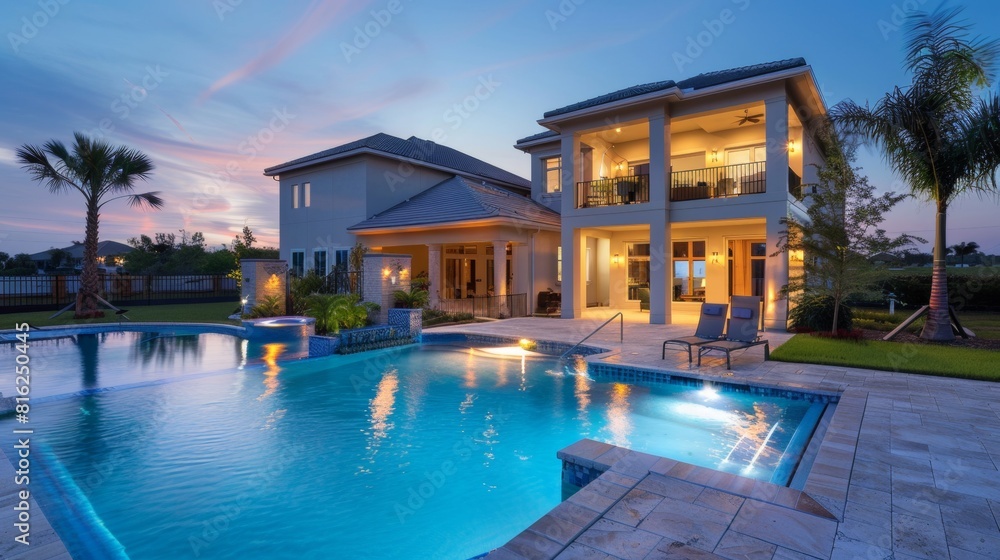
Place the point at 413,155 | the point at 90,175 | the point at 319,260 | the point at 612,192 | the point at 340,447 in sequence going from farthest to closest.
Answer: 1. the point at 319,260
2. the point at 413,155
3. the point at 612,192
4. the point at 90,175
5. the point at 340,447

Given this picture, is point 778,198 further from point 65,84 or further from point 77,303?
point 77,303

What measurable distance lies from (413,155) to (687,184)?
12.3m

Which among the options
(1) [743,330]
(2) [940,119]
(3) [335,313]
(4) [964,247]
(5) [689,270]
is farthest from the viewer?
(4) [964,247]

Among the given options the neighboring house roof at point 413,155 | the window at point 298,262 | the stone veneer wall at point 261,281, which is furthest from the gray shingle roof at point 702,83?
the window at point 298,262

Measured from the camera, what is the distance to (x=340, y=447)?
19.2 feet

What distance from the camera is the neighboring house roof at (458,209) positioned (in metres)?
17.2

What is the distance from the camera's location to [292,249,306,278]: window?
901 inches

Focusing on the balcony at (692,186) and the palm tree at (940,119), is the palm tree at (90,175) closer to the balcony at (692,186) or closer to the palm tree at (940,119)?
the balcony at (692,186)

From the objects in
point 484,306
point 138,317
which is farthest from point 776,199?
point 138,317

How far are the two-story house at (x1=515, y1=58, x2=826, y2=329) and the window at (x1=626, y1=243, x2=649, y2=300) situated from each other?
0.14ft

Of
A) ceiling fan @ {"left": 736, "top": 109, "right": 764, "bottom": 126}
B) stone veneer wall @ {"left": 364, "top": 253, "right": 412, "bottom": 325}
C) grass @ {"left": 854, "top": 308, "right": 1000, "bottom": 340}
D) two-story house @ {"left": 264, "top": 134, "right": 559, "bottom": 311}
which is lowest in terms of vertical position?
grass @ {"left": 854, "top": 308, "right": 1000, "bottom": 340}

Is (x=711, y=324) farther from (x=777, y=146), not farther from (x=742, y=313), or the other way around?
(x=777, y=146)

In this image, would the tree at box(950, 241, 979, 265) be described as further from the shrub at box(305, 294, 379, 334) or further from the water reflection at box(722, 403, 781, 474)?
the shrub at box(305, 294, 379, 334)

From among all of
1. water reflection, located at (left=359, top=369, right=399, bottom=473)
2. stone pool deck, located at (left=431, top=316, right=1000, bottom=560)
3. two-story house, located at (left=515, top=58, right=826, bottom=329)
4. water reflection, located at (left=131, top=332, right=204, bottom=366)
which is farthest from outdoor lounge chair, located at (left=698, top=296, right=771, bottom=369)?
water reflection, located at (left=131, top=332, right=204, bottom=366)
